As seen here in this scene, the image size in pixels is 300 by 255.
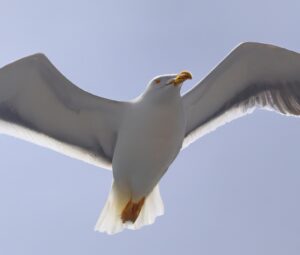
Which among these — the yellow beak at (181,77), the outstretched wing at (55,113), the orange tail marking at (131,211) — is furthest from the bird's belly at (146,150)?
the outstretched wing at (55,113)

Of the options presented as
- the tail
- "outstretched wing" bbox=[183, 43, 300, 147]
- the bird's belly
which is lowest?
the tail

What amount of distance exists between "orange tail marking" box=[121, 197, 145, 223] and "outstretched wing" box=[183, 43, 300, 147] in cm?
90

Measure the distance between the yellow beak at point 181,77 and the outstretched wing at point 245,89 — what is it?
797mm

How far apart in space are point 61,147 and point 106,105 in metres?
0.71

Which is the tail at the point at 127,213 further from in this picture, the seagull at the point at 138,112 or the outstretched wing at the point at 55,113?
the outstretched wing at the point at 55,113

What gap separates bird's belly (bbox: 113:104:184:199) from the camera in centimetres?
712

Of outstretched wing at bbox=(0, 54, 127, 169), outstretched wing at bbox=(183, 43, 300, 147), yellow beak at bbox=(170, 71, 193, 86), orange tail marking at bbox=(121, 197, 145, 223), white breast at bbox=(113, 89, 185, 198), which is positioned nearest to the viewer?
yellow beak at bbox=(170, 71, 193, 86)

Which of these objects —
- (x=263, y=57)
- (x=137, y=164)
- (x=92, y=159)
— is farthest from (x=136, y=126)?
(x=263, y=57)

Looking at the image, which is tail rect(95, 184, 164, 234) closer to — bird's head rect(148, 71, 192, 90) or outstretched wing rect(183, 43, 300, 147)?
outstretched wing rect(183, 43, 300, 147)

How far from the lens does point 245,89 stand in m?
8.25

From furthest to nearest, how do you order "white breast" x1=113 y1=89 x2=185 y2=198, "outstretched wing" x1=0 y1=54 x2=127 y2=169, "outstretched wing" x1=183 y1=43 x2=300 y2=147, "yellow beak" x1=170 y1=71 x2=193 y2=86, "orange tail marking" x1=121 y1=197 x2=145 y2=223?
"outstretched wing" x1=183 y1=43 x2=300 y2=147 → "orange tail marking" x1=121 y1=197 x2=145 y2=223 → "outstretched wing" x1=0 y1=54 x2=127 y2=169 → "white breast" x1=113 y1=89 x2=185 y2=198 → "yellow beak" x1=170 y1=71 x2=193 y2=86

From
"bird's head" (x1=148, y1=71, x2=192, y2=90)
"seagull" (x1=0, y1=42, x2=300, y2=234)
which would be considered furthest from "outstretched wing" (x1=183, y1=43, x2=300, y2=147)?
"bird's head" (x1=148, y1=71, x2=192, y2=90)

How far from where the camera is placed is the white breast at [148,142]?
7.10 metres

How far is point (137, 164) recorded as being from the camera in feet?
23.8
